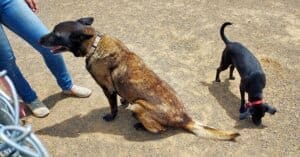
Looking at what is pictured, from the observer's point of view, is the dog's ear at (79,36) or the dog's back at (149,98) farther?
the dog's back at (149,98)

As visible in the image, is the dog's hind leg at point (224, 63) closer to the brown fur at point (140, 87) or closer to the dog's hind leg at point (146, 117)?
the brown fur at point (140, 87)

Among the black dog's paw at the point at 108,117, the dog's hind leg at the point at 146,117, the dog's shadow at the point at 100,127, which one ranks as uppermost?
the dog's hind leg at the point at 146,117

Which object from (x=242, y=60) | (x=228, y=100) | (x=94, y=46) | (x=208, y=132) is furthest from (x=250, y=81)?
(x=94, y=46)

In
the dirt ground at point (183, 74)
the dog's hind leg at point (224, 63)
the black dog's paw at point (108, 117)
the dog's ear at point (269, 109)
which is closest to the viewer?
the dog's ear at point (269, 109)

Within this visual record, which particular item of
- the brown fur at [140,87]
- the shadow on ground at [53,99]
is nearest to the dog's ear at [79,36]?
the brown fur at [140,87]

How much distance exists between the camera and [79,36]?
13.0ft

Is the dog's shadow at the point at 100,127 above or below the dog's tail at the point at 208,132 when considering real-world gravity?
below

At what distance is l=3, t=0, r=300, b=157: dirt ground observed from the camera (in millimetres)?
4199

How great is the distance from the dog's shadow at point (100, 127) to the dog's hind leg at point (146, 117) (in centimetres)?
13

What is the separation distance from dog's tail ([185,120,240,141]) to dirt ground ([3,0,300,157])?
→ 0.07m

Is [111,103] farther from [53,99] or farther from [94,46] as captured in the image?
[53,99]

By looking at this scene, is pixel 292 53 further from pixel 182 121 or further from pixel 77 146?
pixel 77 146

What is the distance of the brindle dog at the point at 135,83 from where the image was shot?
4.10 meters

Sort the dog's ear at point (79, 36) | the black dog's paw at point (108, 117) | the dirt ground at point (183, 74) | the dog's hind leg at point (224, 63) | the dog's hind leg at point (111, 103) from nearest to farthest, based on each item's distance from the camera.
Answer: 1. the dog's ear at point (79, 36)
2. the dirt ground at point (183, 74)
3. the dog's hind leg at point (111, 103)
4. the black dog's paw at point (108, 117)
5. the dog's hind leg at point (224, 63)
